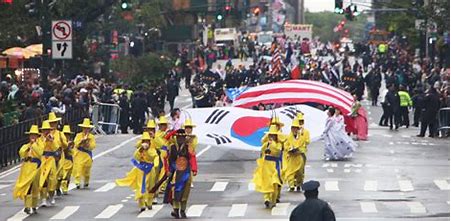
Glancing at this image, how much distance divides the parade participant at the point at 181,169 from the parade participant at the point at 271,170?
Answer: 5.37 ft

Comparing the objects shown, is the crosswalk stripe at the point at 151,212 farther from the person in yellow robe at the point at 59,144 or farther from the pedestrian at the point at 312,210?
the pedestrian at the point at 312,210

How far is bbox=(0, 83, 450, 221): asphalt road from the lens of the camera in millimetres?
25219

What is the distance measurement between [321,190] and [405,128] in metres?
23.4

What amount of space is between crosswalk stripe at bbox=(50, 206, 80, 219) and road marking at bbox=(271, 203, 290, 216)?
139 inches

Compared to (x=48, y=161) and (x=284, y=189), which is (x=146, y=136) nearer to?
(x=48, y=161)

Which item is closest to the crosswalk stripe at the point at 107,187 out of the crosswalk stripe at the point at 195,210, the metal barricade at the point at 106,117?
the crosswalk stripe at the point at 195,210

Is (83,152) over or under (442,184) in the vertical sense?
over

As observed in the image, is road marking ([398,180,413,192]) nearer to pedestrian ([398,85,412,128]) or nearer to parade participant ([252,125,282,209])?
parade participant ([252,125,282,209])

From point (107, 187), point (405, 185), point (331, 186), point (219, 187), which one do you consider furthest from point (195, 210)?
point (405, 185)

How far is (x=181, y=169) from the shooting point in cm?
2473

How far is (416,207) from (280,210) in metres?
2.39

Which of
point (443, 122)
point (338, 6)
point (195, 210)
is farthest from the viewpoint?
point (338, 6)

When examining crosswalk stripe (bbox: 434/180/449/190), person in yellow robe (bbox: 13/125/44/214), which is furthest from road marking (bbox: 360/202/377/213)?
person in yellow robe (bbox: 13/125/44/214)

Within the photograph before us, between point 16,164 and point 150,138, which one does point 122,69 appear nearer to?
point 16,164
